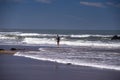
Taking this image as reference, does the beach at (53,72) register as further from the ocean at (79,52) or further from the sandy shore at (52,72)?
the ocean at (79,52)

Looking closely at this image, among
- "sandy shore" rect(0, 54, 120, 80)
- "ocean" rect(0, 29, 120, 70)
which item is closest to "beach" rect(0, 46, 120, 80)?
"sandy shore" rect(0, 54, 120, 80)

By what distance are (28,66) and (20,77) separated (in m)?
2.41

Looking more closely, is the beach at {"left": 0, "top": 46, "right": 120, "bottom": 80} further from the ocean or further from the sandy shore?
the ocean

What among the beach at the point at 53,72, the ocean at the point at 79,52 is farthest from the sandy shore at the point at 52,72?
the ocean at the point at 79,52

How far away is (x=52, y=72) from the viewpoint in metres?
10.6

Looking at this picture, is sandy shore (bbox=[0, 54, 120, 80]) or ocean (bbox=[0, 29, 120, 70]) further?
ocean (bbox=[0, 29, 120, 70])

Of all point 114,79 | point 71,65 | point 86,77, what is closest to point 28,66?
point 71,65

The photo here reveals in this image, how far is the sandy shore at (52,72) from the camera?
31.6 ft

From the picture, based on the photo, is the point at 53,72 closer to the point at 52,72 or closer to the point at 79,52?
the point at 52,72

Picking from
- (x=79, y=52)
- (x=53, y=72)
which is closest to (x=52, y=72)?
(x=53, y=72)

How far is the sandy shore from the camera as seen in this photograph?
9.64m

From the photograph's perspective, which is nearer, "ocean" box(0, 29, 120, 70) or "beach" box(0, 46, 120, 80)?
"beach" box(0, 46, 120, 80)

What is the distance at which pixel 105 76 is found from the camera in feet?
32.2

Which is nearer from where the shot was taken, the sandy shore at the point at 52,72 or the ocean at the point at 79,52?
the sandy shore at the point at 52,72
